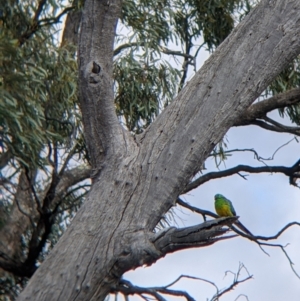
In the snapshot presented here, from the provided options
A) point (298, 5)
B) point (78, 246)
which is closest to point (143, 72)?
point (298, 5)

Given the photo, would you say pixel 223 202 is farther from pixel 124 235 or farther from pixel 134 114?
pixel 124 235

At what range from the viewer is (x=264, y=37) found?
3.01 metres

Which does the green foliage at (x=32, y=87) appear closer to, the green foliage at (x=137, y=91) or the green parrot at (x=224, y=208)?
the green foliage at (x=137, y=91)

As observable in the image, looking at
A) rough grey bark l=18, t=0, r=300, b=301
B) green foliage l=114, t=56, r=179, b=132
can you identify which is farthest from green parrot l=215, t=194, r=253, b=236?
rough grey bark l=18, t=0, r=300, b=301

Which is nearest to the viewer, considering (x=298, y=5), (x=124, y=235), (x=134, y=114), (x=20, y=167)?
(x=124, y=235)

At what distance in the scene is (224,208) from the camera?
5.28m

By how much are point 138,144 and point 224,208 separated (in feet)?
8.08

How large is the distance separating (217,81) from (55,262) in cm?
95

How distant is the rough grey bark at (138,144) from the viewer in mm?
2625

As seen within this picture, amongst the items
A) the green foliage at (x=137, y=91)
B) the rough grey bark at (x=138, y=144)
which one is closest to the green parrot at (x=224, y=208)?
the green foliage at (x=137, y=91)

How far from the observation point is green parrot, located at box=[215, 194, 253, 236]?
17.1ft

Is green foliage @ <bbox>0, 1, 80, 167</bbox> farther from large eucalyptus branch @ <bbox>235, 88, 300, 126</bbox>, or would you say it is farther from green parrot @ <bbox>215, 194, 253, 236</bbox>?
large eucalyptus branch @ <bbox>235, 88, 300, 126</bbox>

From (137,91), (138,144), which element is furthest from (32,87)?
(138,144)

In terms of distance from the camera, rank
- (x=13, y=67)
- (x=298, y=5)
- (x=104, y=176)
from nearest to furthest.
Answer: (x=104, y=176), (x=298, y=5), (x=13, y=67)
